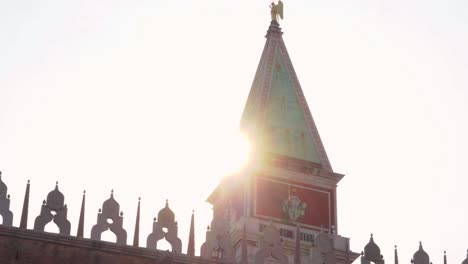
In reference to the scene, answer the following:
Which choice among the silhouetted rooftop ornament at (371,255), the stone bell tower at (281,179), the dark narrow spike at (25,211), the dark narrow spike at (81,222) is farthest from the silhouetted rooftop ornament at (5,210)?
the stone bell tower at (281,179)

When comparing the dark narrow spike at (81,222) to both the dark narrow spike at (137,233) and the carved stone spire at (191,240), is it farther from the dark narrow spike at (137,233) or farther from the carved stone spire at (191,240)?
the carved stone spire at (191,240)

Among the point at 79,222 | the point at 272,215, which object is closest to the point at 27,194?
the point at 79,222

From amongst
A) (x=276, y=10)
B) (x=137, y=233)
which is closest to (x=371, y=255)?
(x=137, y=233)

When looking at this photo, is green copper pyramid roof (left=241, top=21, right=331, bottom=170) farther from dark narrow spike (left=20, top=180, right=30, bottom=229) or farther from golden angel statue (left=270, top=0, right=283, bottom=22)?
dark narrow spike (left=20, top=180, right=30, bottom=229)

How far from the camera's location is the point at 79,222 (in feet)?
109

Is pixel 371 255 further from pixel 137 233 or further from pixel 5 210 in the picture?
pixel 5 210

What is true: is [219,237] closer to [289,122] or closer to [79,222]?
[79,222]

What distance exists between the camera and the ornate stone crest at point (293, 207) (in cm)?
4550

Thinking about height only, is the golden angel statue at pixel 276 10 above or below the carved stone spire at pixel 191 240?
above

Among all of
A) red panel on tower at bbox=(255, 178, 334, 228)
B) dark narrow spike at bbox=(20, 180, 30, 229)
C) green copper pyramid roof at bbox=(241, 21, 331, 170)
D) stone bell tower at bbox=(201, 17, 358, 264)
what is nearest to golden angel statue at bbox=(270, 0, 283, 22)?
green copper pyramid roof at bbox=(241, 21, 331, 170)

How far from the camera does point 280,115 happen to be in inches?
1921

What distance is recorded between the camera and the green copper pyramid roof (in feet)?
156

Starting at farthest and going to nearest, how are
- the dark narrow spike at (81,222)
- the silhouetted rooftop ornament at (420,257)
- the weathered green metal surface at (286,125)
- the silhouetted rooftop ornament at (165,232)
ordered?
1. the weathered green metal surface at (286,125)
2. the silhouetted rooftop ornament at (420,257)
3. the silhouetted rooftop ornament at (165,232)
4. the dark narrow spike at (81,222)

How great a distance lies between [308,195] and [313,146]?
9.37 ft
